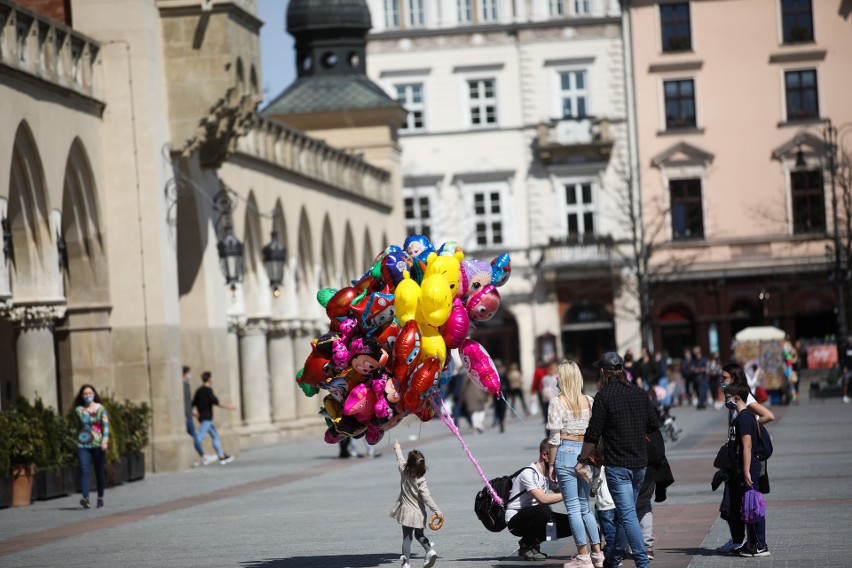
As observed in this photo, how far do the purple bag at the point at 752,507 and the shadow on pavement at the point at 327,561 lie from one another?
3.12 m

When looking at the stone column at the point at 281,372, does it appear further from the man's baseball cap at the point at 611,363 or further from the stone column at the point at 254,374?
the man's baseball cap at the point at 611,363

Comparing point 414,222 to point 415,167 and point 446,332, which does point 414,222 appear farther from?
point 446,332

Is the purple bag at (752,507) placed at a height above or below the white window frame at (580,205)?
below

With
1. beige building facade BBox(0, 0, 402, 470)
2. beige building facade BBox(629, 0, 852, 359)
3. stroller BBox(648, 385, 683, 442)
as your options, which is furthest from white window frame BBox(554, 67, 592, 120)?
stroller BBox(648, 385, 683, 442)

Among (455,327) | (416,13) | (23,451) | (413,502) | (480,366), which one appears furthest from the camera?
(416,13)

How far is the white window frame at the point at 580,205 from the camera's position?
239ft

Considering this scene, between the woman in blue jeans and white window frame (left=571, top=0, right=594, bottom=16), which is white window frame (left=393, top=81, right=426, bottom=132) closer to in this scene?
white window frame (left=571, top=0, right=594, bottom=16)

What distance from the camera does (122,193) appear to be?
31.5 meters

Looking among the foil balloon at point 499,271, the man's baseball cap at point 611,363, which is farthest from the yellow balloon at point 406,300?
the man's baseball cap at point 611,363

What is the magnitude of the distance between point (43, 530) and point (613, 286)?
52103mm

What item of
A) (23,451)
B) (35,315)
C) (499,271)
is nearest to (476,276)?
(499,271)

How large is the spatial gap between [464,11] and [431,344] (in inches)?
2313

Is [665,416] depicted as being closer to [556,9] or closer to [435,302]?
[435,302]

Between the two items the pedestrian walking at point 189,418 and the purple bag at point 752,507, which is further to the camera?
the pedestrian walking at point 189,418
